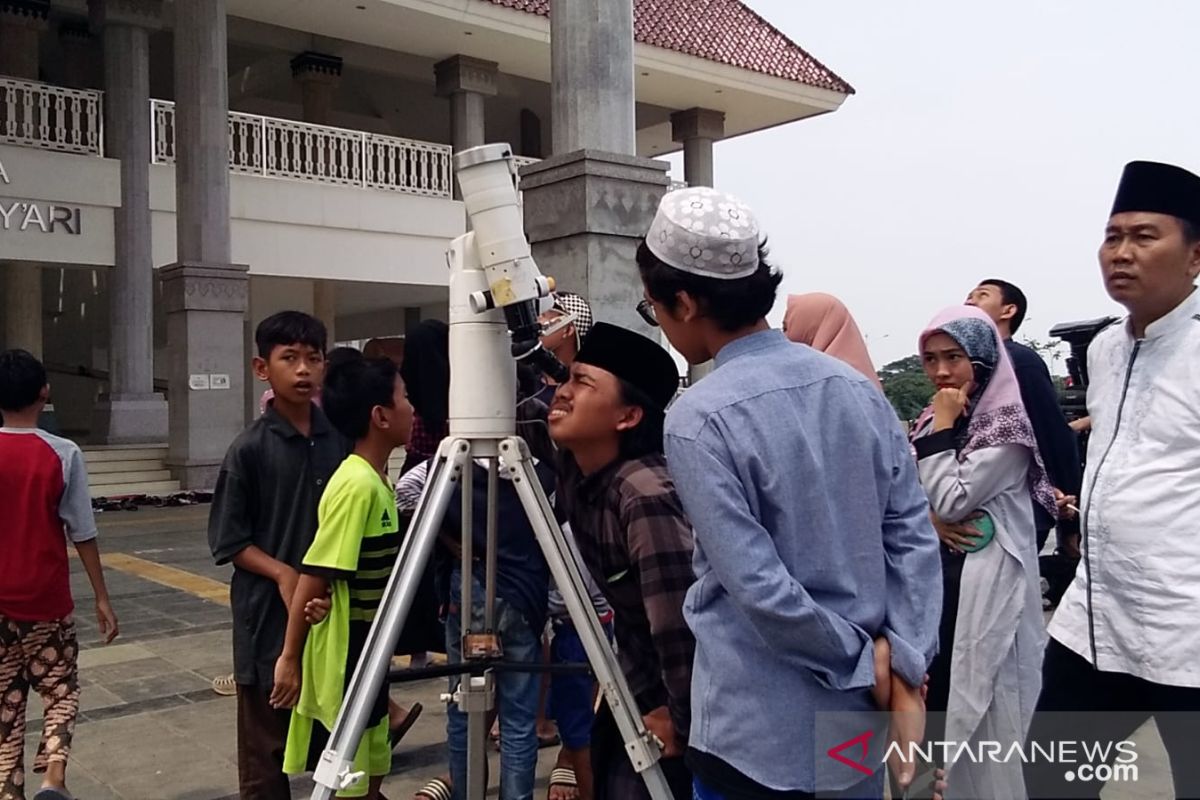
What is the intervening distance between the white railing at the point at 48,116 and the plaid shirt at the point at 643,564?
1174 centimetres

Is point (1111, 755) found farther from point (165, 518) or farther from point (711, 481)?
point (165, 518)

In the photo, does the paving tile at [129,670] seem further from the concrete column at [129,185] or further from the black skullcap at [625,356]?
the concrete column at [129,185]

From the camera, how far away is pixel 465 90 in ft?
47.1

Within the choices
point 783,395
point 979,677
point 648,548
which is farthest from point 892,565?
point 979,677

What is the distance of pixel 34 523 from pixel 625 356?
198 cm

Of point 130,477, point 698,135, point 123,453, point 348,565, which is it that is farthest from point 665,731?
point 698,135

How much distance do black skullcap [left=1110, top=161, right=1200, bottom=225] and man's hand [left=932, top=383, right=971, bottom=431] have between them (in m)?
0.64

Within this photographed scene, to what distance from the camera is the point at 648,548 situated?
1.76 meters

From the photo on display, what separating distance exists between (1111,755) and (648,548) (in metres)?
1.12

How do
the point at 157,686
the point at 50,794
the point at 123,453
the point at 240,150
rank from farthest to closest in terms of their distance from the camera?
the point at 240,150, the point at 123,453, the point at 157,686, the point at 50,794

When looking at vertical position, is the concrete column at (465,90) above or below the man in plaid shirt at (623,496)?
above

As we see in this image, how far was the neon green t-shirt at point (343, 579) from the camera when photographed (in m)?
2.32

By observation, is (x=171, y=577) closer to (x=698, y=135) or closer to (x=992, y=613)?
(x=992, y=613)

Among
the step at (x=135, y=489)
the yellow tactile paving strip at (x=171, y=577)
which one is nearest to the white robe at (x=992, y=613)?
the yellow tactile paving strip at (x=171, y=577)
